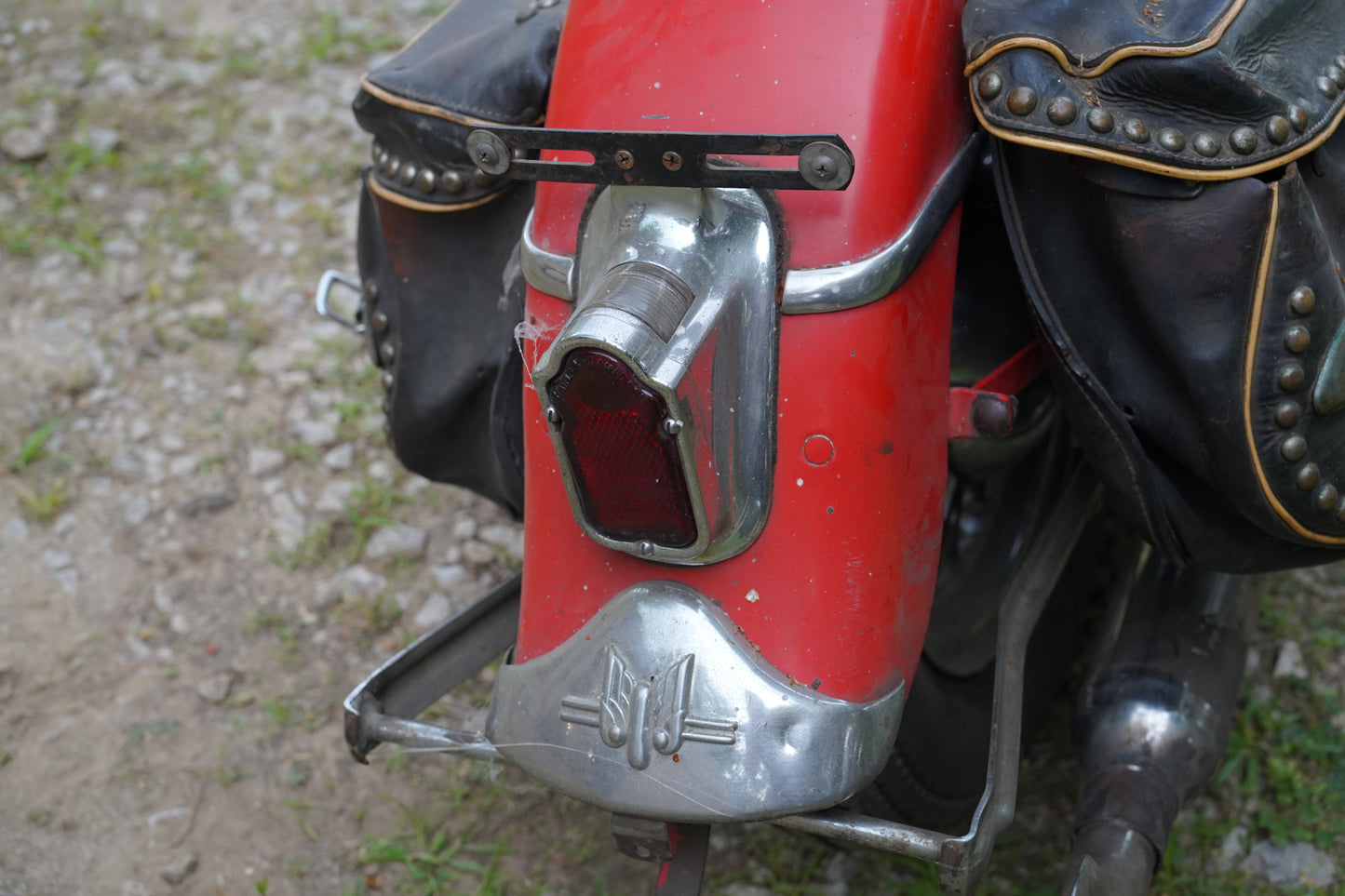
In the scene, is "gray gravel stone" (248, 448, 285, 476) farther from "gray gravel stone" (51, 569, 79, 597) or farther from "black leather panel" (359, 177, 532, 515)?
"black leather panel" (359, 177, 532, 515)

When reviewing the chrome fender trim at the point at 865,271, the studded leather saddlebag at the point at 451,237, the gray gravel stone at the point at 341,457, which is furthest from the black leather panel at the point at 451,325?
the gray gravel stone at the point at 341,457

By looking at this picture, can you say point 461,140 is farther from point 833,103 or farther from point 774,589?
point 774,589

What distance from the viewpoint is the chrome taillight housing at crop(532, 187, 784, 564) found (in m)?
0.97

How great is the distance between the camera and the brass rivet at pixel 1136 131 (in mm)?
1010

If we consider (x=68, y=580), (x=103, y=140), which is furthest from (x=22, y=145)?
(x=68, y=580)

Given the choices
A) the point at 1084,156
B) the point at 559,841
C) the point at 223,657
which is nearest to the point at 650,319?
the point at 1084,156

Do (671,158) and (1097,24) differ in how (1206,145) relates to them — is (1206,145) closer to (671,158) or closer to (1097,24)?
(1097,24)

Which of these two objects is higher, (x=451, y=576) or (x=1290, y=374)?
(x=1290, y=374)

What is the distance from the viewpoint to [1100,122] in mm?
1011

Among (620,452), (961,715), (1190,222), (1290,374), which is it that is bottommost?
(961,715)

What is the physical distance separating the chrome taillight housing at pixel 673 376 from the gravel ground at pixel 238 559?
0.87m

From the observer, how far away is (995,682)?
124cm

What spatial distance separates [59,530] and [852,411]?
5.99ft

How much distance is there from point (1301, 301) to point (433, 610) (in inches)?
59.4
